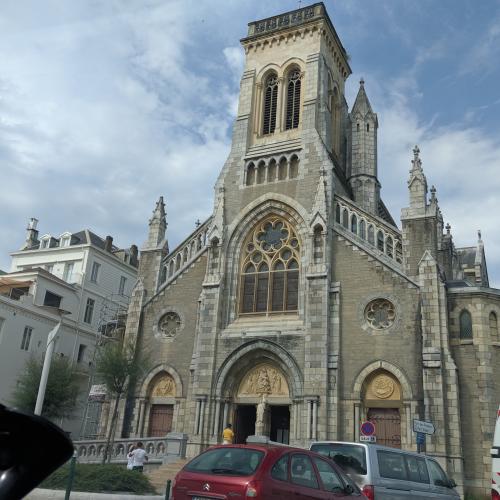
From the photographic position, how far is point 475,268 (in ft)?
148

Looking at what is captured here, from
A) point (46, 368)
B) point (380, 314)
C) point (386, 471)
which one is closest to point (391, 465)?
point (386, 471)

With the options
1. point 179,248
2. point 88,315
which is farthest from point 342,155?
point 88,315

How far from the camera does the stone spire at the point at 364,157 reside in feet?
103

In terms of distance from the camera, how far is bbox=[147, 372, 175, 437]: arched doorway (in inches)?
1070

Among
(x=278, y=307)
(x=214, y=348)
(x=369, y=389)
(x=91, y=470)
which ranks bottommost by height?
(x=91, y=470)

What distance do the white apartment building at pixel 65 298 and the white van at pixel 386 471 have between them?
2279cm

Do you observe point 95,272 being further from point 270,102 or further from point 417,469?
point 417,469

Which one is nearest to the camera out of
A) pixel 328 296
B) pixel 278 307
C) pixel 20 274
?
pixel 328 296

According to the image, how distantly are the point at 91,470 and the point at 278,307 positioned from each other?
526 inches

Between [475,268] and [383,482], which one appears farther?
[475,268]

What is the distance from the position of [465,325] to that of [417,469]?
42.7 feet

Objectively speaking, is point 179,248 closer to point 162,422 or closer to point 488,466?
point 162,422

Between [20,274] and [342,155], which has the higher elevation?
[342,155]

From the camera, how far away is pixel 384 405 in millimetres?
23438
